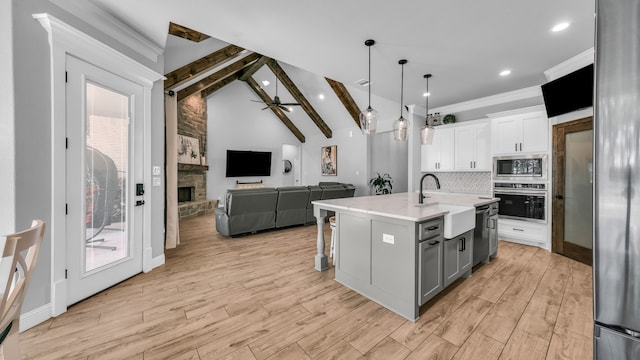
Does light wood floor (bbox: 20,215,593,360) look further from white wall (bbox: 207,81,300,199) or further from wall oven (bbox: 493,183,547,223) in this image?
white wall (bbox: 207,81,300,199)

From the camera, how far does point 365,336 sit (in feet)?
6.15

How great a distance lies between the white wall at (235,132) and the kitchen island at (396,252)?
6.18m

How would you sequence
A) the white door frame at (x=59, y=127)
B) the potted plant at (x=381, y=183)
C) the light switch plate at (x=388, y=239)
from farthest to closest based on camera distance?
the potted plant at (x=381, y=183)
the light switch plate at (x=388, y=239)
the white door frame at (x=59, y=127)

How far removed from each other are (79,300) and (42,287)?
14.2 inches

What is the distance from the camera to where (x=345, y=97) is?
7066 millimetres

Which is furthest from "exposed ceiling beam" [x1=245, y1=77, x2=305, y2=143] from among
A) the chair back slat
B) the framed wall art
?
the chair back slat

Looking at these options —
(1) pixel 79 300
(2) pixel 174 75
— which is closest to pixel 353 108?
(2) pixel 174 75

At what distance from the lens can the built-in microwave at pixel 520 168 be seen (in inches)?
156

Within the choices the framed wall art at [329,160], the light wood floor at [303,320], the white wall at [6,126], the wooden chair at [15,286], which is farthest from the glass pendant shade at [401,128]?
the framed wall art at [329,160]

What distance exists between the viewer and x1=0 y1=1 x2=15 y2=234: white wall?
71.0 inches

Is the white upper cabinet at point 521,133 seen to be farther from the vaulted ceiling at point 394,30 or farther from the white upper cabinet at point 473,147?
the vaulted ceiling at point 394,30

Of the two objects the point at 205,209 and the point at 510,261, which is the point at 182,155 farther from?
the point at 510,261

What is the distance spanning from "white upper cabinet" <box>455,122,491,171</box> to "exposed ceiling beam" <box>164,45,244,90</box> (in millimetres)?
4897

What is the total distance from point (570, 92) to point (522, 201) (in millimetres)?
1729
